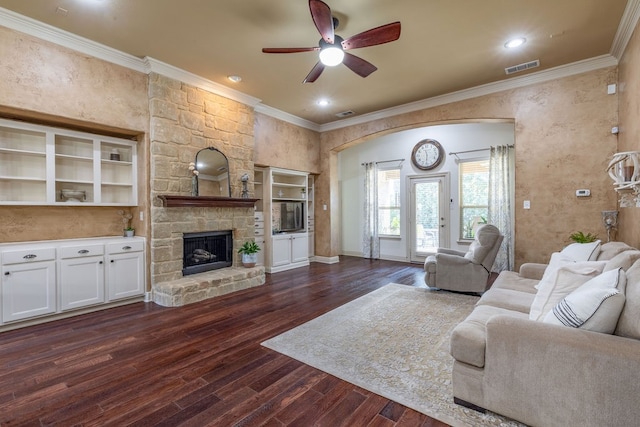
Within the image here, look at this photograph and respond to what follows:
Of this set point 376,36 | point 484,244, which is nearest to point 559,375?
point 376,36

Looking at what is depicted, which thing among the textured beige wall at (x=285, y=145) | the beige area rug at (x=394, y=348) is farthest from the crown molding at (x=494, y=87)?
the beige area rug at (x=394, y=348)

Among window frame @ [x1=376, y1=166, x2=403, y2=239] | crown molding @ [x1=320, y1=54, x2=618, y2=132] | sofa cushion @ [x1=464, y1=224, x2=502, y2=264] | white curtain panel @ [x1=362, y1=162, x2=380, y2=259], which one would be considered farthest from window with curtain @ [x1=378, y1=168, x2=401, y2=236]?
sofa cushion @ [x1=464, y1=224, x2=502, y2=264]

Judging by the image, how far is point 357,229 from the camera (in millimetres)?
8094

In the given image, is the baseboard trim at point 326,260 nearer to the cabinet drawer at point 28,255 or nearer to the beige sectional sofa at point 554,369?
the cabinet drawer at point 28,255

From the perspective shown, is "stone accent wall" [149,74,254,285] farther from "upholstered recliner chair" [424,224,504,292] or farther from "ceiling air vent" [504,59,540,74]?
"ceiling air vent" [504,59,540,74]

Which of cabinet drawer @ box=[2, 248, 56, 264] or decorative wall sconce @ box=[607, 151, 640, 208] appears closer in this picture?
decorative wall sconce @ box=[607, 151, 640, 208]

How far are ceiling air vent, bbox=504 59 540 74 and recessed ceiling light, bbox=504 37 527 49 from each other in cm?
62

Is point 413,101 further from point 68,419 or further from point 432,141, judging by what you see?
point 68,419

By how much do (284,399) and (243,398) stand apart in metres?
0.28

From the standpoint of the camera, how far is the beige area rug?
201 cm

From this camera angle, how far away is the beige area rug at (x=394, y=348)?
2.01 m

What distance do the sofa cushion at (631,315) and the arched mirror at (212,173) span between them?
15.7 feet

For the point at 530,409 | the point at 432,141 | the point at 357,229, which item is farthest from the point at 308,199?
the point at 530,409

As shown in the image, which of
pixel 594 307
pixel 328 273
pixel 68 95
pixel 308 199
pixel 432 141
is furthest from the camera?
pixel 308 199
